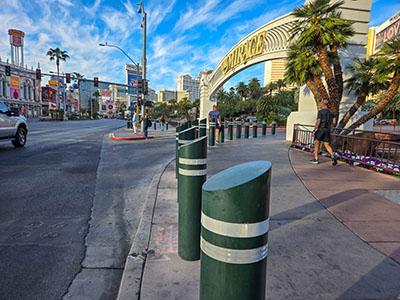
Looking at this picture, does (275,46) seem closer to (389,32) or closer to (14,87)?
(389,32)

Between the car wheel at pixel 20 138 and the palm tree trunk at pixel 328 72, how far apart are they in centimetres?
1194

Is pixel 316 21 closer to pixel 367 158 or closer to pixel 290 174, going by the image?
pixel 367 158

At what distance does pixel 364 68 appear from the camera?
11047mm

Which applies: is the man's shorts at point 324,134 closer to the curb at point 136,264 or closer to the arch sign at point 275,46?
the curb at point 136,264

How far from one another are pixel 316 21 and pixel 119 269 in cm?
1083

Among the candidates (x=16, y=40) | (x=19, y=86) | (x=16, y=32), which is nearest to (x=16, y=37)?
(x=16, y=40)

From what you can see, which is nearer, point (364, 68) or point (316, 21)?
point (316, 21)

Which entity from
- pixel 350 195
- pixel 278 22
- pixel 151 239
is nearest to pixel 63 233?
pixel 151 239

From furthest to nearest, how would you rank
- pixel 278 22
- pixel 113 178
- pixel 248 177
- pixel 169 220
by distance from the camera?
pixel 278 22, pixel 113 178, pixel 169 220, pixel 248 177

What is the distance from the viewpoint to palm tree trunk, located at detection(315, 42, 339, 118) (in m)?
10.4

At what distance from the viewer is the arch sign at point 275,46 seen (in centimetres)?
1272

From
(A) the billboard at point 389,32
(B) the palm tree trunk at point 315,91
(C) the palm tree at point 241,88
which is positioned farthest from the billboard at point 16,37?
(A) the billboard at point 389,32

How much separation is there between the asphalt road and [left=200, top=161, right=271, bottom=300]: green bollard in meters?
1.38

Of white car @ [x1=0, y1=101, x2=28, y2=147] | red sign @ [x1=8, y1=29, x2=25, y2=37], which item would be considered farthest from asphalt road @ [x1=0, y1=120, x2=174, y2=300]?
red sign @ [x1=8, y1=29, x2=25, y2=37]
